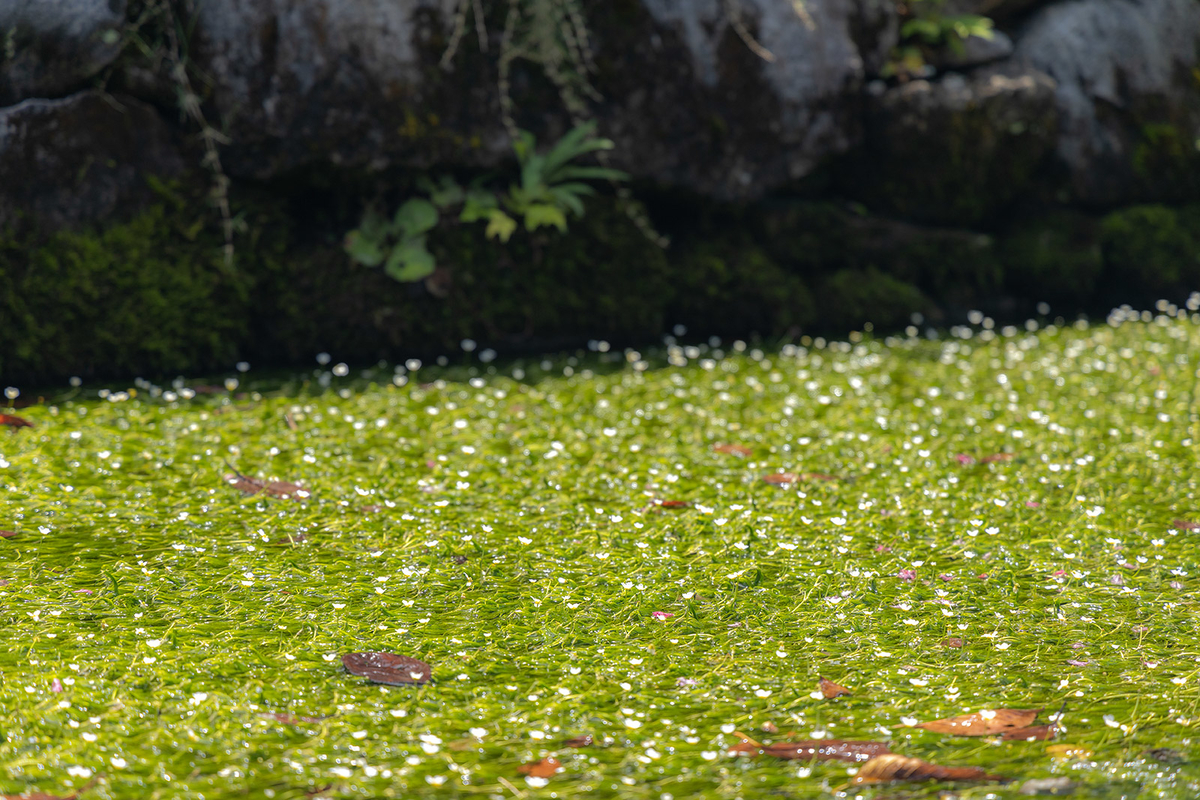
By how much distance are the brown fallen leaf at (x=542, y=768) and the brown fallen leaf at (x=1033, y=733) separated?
146cm

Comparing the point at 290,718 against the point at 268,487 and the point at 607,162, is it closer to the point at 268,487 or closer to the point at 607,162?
the point at 268,487

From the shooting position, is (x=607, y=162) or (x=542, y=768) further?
(x=607, y=162)

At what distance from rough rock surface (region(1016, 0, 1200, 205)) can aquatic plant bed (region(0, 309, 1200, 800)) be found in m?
4.97

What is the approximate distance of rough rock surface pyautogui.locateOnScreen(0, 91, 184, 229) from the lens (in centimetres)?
756

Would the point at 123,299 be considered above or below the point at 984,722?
above

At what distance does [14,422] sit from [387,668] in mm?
4215

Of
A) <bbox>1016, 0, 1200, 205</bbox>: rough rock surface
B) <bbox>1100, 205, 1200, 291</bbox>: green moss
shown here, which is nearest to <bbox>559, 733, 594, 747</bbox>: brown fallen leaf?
Answer: <bbox>1016, 0, 1200, 205</bbox>: rough rock surface

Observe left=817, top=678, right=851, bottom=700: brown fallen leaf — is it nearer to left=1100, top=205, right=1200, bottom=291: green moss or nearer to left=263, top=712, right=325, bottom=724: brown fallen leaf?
left=263, top=712, right=325, bottom=724: brown fallen leaf

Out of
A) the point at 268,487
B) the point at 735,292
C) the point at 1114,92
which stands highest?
the point at 1114,92

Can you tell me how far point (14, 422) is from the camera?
6461 mm

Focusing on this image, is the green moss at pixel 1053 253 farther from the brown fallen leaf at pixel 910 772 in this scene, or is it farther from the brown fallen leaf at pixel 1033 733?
the brown fallen leaf at pixel 910 772

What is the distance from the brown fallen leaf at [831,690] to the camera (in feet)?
11.6

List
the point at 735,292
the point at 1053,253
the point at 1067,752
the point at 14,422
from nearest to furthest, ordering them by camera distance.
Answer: the point at 1067,752
the point at 14,422
the point at 735,292
the point at 1053,253

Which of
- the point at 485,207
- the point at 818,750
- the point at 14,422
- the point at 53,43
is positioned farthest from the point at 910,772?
the point at 53,43
